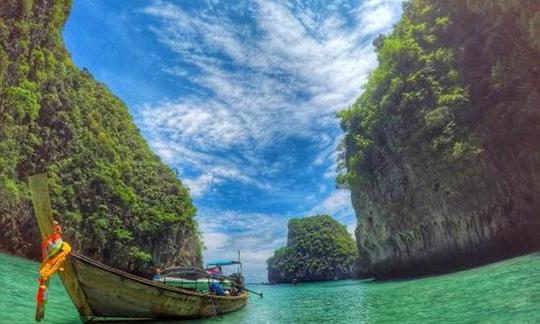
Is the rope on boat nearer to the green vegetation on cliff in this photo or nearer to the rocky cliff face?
the green vegetation on cliff

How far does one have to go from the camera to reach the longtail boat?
10.1m

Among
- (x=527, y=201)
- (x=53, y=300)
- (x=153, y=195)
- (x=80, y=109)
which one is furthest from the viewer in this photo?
(x=153, y=195)

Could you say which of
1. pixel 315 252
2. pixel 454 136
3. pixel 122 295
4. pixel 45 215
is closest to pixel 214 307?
pixel 122 295

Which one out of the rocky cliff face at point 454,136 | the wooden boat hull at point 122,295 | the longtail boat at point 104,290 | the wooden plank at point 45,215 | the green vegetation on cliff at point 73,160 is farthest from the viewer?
the green vegetation on cliff at point 73,160

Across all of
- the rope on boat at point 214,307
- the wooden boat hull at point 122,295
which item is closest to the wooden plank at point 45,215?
the wooden boat hull at point 122,295

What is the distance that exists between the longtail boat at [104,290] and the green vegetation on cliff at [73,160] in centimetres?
1937

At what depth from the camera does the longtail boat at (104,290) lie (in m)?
10.1

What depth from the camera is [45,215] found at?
1011cm

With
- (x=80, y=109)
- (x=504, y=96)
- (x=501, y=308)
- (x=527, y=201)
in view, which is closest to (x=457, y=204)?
(x=527, y=201)

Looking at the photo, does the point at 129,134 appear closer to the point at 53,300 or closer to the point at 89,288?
the point at 53,300

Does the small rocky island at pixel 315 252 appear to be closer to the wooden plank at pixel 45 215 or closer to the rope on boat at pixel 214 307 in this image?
the rope on boat at pixel 214 307

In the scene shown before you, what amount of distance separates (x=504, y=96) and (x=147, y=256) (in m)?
35.5

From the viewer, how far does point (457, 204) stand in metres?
27.7

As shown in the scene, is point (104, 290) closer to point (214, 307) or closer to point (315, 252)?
point (214, 307)
